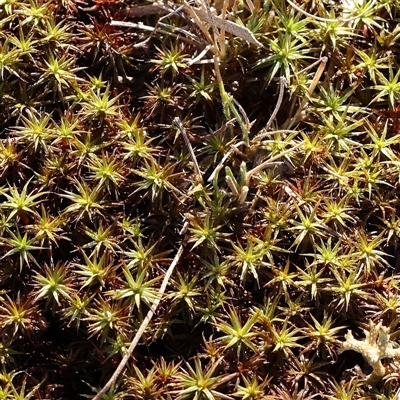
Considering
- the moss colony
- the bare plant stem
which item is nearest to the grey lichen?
the moss colony

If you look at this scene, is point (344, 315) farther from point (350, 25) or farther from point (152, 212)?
point (350, 25)

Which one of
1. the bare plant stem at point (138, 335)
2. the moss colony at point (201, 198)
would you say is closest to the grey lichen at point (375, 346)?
the moss colony at point (201, 198)

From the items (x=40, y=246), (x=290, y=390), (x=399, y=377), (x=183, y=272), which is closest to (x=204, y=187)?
(x=183, y=272)

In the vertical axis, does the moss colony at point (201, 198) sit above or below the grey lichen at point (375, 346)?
above

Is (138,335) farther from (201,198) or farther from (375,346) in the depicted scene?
(375,346)

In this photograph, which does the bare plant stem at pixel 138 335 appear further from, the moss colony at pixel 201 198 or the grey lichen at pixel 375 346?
the grey lichen at pixel 375 346

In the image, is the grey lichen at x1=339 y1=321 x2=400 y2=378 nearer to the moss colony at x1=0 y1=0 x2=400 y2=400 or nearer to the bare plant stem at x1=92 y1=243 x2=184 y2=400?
the moss colony at x1=0 y1=0 x2=400 y2=400

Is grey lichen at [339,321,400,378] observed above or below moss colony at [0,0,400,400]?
below
